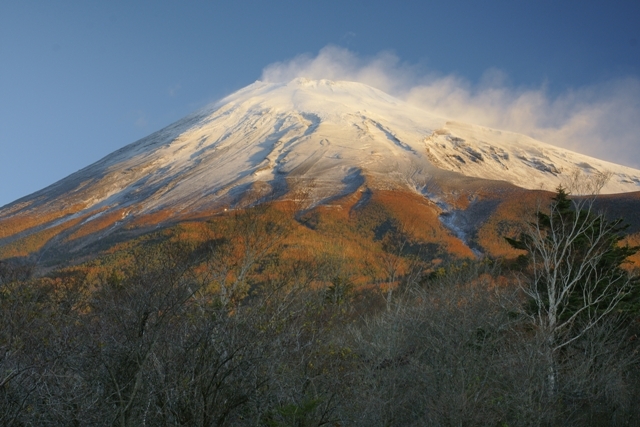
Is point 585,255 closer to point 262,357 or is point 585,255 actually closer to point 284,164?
point 262,357

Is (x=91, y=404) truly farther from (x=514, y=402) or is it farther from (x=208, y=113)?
(x=208, y=113)

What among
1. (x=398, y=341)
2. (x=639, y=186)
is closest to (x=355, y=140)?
(x=639, y=186)

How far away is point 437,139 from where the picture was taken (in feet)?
403

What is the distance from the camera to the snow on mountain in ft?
314

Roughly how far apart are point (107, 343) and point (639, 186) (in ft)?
476

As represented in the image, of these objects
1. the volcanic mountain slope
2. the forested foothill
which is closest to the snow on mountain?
the volcanic mountain slope

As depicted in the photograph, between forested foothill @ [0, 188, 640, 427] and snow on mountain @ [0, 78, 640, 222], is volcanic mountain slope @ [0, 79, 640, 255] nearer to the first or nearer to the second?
snow on mountain @ [0, 78, 640, 222]

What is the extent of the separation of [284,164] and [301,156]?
5.02 metres

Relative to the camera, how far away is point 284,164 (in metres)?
99.9

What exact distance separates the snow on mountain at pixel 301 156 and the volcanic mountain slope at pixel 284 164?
1.24ft

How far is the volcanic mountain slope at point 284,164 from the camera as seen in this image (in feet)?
296

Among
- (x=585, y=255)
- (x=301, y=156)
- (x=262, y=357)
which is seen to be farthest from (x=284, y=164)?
(x=262, y=357)

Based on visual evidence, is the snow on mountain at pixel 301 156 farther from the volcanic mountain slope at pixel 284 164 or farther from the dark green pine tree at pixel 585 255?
the dark green pine tree at pixel 585 255

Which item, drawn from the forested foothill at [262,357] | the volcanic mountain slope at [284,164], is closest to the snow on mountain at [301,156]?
the volcanic mountain slope at [284,164]
